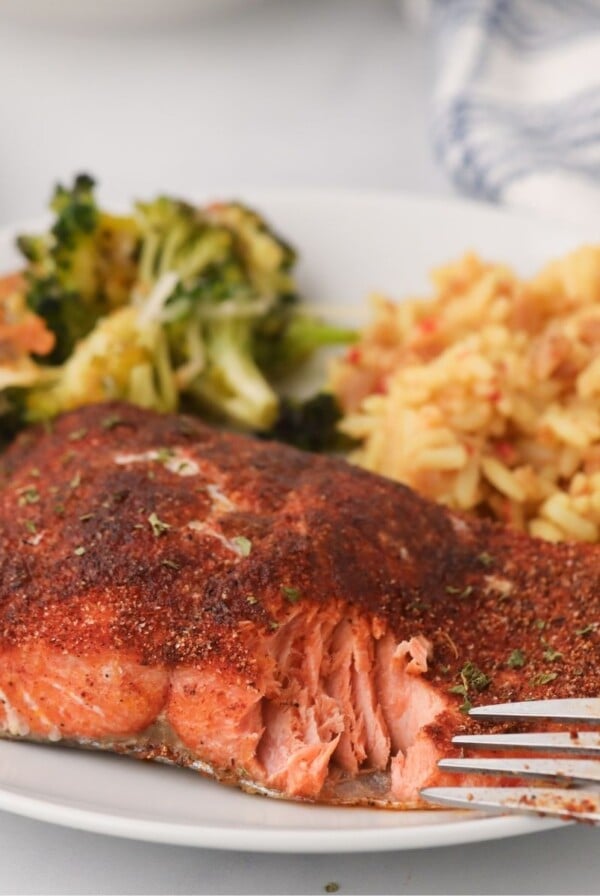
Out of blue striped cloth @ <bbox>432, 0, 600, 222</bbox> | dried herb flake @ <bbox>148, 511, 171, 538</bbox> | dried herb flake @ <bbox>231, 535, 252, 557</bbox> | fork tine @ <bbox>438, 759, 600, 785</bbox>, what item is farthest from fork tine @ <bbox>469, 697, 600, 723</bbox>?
blue striped cloth @ <bbox>432, 0, 600, 222</bbox>

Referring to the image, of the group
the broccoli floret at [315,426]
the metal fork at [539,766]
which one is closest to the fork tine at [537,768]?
the metal fork at [539,766]

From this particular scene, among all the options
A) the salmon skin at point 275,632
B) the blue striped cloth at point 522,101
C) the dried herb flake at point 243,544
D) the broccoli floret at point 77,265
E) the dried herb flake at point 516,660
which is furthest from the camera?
the blue striped cloth at point 522,101

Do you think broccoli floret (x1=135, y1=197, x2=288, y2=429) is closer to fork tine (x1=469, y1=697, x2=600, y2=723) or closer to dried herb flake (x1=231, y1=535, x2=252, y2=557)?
dried herb flake (x1=231, y1=535, x2=252, y2=557)

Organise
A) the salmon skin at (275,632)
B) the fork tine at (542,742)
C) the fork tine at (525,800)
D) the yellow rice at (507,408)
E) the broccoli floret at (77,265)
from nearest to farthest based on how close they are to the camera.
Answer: the fork tine at (525,800) → the fork tine at (542,742) → the salmon skin at (275,632) → the yellow rice at (507,408) → the broccoli floret at (77,265)

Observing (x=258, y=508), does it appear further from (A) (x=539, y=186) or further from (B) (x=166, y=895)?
(A) (x=539, y=186)

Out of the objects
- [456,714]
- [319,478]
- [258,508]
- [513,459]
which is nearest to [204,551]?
[258,508]

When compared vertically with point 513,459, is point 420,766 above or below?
Result: below

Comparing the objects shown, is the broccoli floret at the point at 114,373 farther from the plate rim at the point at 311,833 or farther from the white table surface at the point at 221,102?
the plate rim at the point at 311,833
